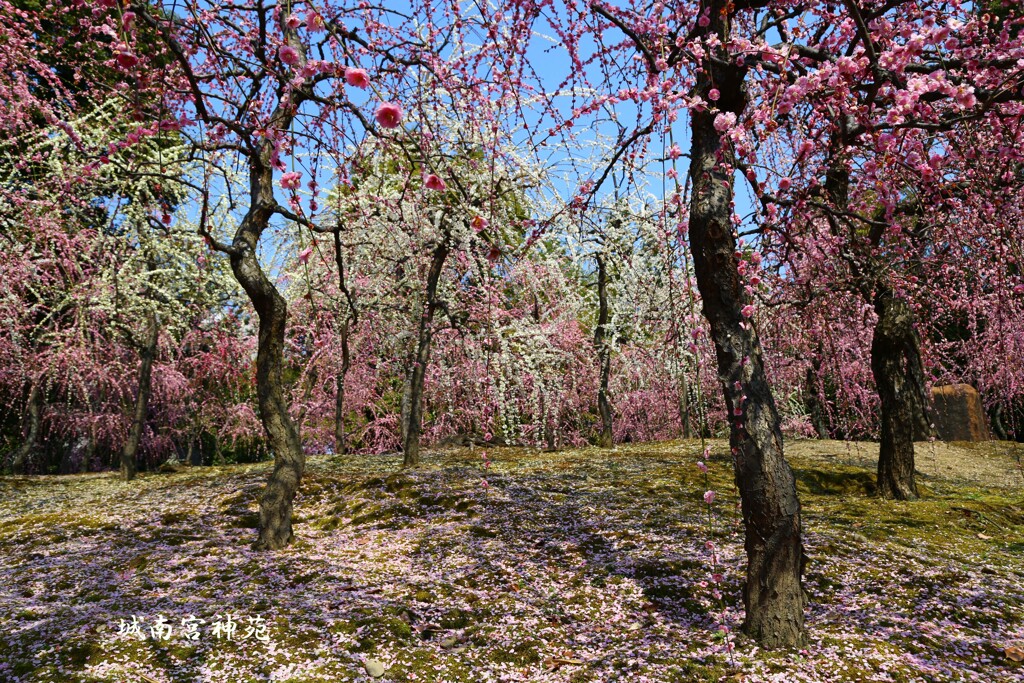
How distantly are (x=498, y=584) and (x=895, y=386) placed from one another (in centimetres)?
508

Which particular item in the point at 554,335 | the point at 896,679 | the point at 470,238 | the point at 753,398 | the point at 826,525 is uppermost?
the point at 470,238

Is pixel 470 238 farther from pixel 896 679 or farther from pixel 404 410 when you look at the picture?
pixel 896 679

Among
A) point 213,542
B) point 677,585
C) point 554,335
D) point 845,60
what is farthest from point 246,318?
point 845,60

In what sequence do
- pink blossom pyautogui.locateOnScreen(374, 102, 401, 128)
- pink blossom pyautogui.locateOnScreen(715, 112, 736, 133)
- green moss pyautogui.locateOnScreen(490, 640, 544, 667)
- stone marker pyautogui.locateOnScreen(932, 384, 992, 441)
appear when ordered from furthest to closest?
1. stone marker pyautogui.locateOnScreen(932, 384, 992, 441)
2. green moss pyautogui.locateOnScreen(490, 640, 544, 667)
3. pink blossom pyautogui.locateOnScreen(715, 112, 736, 133)
4. pink blossom pyautogui.locateOnScreen(374, 102, 401, 128)

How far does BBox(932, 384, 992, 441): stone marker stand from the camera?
1380 centimetres

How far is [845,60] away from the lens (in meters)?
3.35

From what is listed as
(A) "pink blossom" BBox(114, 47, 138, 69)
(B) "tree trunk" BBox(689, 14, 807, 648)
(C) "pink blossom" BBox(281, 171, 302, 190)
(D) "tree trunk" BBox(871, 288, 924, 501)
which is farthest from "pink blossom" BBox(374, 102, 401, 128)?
(D) "tree trunk" BBox(871, 288, 924, 501)

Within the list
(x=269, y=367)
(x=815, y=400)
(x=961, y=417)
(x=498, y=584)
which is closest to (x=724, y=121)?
(x=498, y=584)

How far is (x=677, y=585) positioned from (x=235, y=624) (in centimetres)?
338

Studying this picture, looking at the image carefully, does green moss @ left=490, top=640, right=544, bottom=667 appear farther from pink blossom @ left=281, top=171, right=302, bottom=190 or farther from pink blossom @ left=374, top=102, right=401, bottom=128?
pink blossom @ left=374, top=102, right=401, bottom=128

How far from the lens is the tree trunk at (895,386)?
291 inches

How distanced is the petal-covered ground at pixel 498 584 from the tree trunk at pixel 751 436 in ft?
0.89

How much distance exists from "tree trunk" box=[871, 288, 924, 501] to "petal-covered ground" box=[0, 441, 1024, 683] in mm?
369

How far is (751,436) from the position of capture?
13.9 feet
